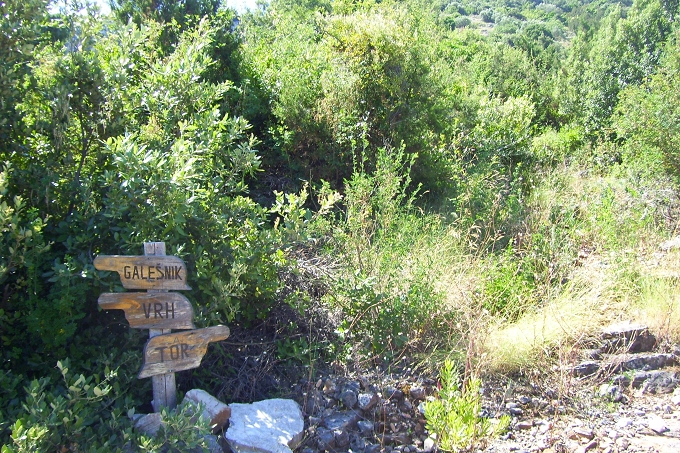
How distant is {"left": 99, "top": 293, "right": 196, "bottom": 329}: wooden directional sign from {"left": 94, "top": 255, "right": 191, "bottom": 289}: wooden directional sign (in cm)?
6

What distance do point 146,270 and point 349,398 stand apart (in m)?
1.65

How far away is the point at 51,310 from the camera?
3242 mm

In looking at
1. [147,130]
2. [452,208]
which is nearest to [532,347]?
[452,208]

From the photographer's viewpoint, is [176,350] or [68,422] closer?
[68,422]

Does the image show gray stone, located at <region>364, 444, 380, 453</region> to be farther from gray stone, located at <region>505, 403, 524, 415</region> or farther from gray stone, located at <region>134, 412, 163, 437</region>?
gray stone, located at <region>134, 412, 163, 437</region>

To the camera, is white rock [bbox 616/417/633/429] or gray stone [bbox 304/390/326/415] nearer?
gray stone [bbox 304/390/326/415]

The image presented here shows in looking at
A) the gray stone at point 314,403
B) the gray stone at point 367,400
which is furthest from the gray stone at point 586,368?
the gray stone at point 314,403

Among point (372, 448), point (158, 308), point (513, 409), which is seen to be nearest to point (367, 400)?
point (372, 448)

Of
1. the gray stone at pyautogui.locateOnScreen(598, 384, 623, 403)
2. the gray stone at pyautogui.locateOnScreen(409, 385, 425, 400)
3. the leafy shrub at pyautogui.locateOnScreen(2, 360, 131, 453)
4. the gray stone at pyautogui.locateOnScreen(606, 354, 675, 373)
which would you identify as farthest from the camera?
the gray stone at pyautogui.locateOnScreen(606, 354, 675, 373)

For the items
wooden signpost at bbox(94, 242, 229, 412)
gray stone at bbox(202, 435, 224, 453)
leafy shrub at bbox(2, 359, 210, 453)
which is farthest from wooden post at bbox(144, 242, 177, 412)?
gray stone at bbox(202, 435, 224, 453)

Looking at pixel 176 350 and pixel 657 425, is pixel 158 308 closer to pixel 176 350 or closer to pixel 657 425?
pixel 176 350

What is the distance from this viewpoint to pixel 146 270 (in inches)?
121

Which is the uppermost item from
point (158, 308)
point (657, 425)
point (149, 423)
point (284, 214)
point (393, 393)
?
point (284, 214)

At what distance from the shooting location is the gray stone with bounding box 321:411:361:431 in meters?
3.67
